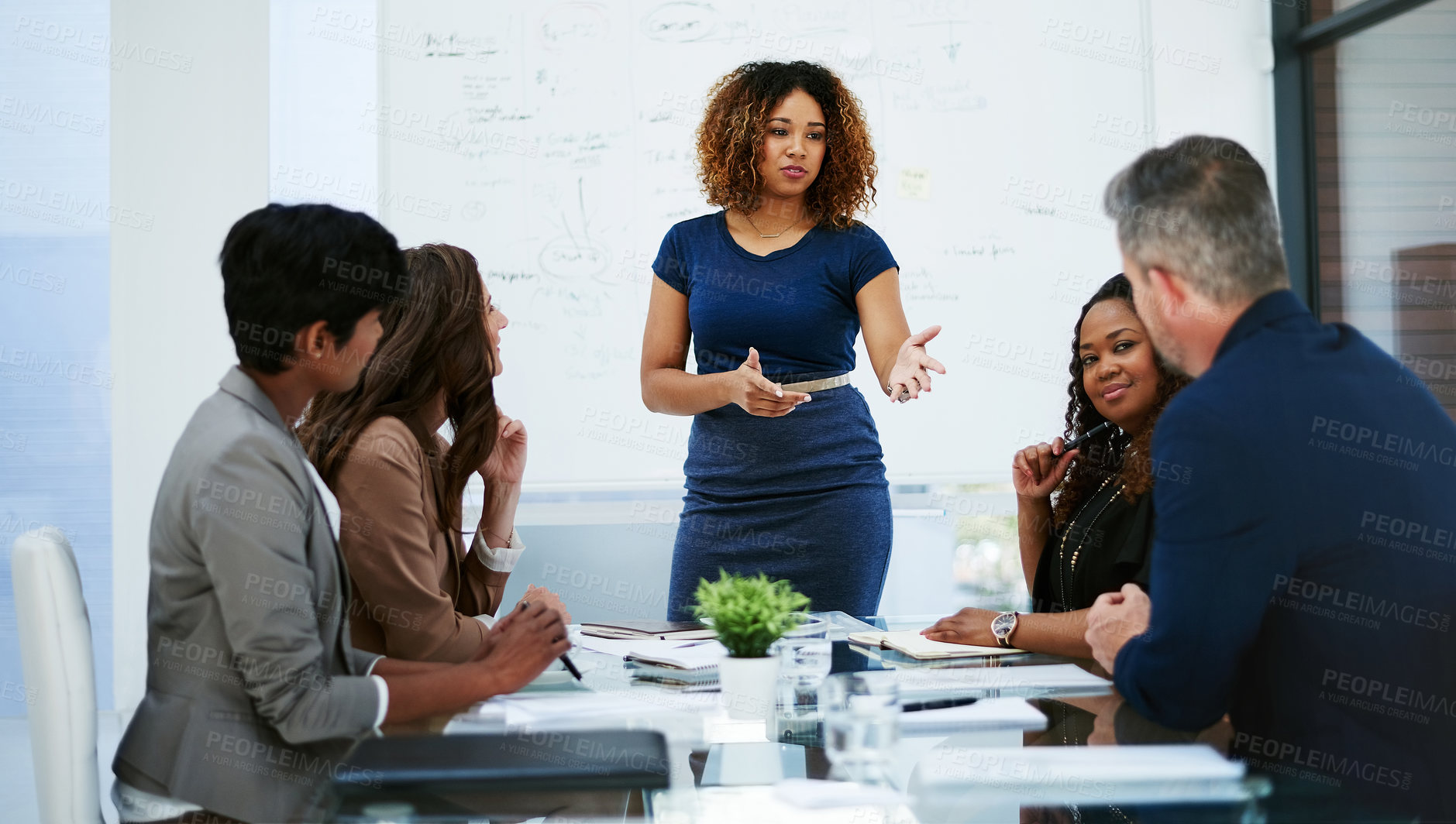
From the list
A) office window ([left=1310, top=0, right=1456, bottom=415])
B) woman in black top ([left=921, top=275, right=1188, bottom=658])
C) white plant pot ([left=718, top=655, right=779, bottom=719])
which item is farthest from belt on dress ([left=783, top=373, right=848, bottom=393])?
office window ([left=1310, top=0, right=1456, bottom=415])

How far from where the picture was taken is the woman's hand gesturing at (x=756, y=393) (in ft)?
7.04

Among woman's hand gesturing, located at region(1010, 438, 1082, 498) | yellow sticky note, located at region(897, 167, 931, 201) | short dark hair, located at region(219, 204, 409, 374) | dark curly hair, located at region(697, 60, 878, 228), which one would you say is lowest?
woman's hand gesturing, located at region(1010, 438, 1082, 498)

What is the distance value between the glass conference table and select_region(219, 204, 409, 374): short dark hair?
1.62ft

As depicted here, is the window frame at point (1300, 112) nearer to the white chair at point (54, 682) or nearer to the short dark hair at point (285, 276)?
the short dark hair at point (285, 276)

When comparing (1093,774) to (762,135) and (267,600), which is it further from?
(762,135)

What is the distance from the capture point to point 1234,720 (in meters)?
1.13

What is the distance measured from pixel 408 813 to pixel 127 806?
15.6 inches

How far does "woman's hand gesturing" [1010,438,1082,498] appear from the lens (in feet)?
6.97

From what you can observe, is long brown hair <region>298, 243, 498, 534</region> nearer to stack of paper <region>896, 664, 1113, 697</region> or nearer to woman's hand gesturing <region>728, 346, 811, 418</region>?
woman's hand gesturing <region>728, 346, 811, 418</region>

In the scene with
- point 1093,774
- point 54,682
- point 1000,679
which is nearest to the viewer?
point 1093,774

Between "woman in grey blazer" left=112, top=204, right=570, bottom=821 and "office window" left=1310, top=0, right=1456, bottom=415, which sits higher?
"office window" left=1310, top=0, right=1456, bottom=415

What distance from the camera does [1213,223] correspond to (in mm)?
1143

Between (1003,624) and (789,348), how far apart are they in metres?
0.93

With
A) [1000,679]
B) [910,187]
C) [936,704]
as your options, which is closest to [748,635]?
[936,704]
